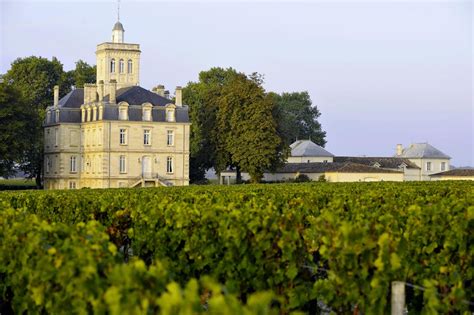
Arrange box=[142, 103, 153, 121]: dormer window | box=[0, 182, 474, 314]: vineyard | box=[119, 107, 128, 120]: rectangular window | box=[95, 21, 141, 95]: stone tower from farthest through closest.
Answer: box=[95, 21, 141, 95]: stone tower, box=[142, 103, 153, 121]: dormer window, box=[119, 107, 128, 120]: rectangular window, box=[0, 182, 474, 314]: vineyard

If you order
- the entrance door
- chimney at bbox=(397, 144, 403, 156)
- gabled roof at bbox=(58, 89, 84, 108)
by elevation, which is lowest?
the entrance door

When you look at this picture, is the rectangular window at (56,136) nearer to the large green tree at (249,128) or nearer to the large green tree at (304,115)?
the large green tree at (249,128)

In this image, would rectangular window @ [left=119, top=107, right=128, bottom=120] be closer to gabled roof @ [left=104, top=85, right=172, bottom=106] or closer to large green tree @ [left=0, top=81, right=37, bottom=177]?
gabled roof @ [left=104, top=85, right=172, bottom=106]

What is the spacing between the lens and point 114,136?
7662 cm

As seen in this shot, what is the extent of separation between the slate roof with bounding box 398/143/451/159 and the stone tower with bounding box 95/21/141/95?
4023cm

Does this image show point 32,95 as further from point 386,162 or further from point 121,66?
point 386,162

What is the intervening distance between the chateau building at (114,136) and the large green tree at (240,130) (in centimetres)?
217

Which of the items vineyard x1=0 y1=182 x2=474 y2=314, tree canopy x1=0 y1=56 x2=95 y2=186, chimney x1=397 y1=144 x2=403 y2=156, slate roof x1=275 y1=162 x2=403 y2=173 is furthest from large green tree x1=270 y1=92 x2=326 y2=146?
vineyard x1=0 y1=182 x2=474 y2=314

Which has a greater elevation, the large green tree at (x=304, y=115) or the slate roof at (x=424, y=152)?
the large green tree at (x=304, y=115)

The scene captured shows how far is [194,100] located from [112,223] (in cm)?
6736

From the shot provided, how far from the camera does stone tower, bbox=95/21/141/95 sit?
82.9 meters

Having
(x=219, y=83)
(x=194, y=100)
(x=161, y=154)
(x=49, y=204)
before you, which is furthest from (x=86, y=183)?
(x=49, y=204)

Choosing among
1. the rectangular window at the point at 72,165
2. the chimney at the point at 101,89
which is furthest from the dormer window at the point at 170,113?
the rectangular window at the point at 72,165

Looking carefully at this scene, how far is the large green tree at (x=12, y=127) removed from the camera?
229ft
